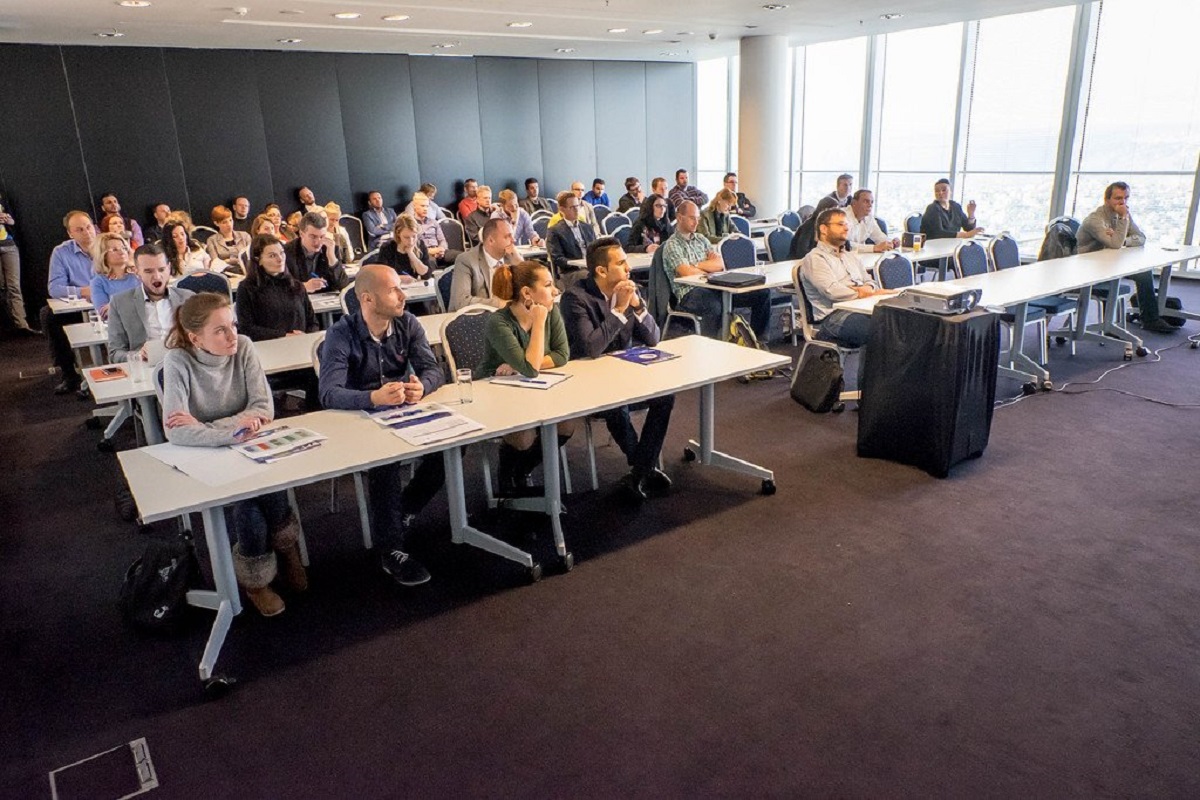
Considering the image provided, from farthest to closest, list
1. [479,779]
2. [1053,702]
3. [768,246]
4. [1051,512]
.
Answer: [768,246], [1051,512], [1053,702], [479,779]

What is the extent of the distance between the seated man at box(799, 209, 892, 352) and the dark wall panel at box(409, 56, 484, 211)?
28.5 feet

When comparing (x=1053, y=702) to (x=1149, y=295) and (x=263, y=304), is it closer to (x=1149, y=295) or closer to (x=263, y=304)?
(x=263, y=304)

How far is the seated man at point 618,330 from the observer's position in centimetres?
418

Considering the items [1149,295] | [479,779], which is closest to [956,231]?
[1149,295]

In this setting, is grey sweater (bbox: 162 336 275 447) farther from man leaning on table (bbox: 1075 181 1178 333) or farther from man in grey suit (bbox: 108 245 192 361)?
man leaning on table (bbox: 1075 181 1178 333)

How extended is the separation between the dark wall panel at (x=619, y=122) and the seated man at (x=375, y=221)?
4241 mm

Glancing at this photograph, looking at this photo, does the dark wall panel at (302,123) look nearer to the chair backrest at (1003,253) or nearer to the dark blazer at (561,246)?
the dark blazer at (561,246)

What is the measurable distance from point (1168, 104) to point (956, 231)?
3.49 m

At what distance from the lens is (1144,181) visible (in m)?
10.1

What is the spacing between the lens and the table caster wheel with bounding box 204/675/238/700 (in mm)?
2783

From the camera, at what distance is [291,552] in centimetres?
339

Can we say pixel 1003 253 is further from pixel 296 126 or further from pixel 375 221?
pixel 296 126

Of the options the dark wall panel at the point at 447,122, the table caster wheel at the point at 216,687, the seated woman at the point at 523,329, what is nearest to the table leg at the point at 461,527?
the seated woman at the point at 523,329

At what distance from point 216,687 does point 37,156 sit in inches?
396
